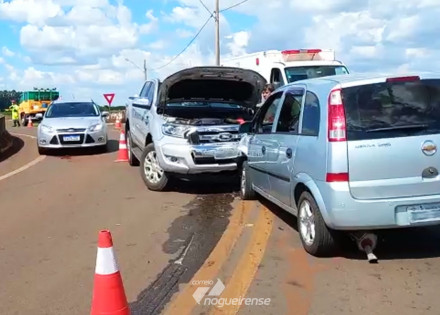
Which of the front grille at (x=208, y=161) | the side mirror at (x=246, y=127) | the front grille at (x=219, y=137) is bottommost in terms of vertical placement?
the front grille at (x=208, y=161)

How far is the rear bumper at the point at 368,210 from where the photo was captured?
220 inches

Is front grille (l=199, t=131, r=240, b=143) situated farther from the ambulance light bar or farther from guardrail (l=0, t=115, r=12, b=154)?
→ guardrail (l=0, t=115, r=12, b=154)

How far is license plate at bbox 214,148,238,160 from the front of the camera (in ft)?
31.3

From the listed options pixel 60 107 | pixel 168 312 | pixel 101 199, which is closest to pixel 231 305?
→ pixel 168 312

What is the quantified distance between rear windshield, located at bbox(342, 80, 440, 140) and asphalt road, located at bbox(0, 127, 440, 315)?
1.24 meters

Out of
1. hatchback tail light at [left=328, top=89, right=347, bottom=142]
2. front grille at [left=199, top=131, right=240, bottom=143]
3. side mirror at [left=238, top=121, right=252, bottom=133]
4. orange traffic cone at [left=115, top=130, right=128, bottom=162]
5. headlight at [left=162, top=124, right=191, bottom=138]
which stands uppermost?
hatchback tail light at [left=328, top=89, right=347, bottom=142]

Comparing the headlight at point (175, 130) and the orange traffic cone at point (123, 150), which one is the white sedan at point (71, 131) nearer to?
the orange traffic cone at point (123, 150)

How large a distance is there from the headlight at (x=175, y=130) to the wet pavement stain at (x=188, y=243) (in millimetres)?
1022

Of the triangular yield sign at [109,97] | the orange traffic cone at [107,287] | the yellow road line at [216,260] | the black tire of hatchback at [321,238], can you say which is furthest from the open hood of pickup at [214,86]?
the triangular yield sign at [109,97]

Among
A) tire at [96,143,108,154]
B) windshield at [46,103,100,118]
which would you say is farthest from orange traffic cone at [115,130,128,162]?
windshield at [46,103,100,118]

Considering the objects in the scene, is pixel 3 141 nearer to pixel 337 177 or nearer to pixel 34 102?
pixel 337 177

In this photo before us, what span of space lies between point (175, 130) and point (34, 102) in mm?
34788

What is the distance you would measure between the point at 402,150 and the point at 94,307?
9.93 feet

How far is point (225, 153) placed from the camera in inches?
376
